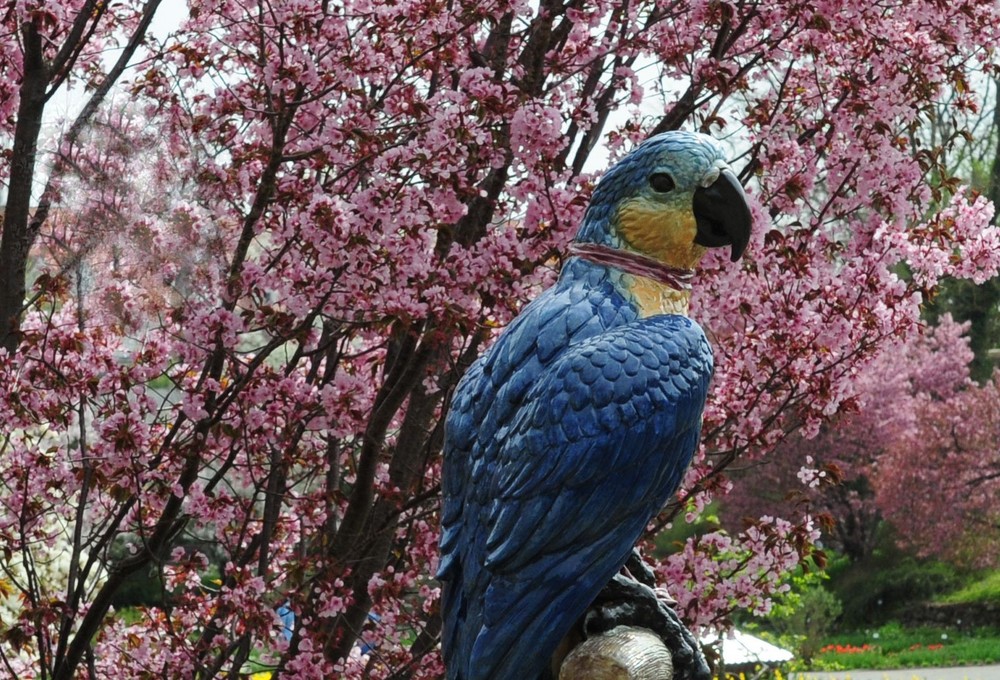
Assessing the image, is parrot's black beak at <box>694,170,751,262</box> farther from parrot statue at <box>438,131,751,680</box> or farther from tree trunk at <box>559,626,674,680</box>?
tree trunk at <box>559,626,674,680</box>

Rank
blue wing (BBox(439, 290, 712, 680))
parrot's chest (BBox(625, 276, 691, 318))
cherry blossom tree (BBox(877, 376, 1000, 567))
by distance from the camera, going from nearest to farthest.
A: blue wing (BBox(439, 290, 712, 680)) < parrot's chest (BBox(625, 276, 691, 318)) < cherry blossom tree (BBox(877, 376, 1000, 567))

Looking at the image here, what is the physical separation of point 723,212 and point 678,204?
0.10 metres

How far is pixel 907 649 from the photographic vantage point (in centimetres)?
1512

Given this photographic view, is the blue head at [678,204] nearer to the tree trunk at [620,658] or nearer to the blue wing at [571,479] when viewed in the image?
the blue wing at [571,479]

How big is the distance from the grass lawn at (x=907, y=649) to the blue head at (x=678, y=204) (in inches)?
473

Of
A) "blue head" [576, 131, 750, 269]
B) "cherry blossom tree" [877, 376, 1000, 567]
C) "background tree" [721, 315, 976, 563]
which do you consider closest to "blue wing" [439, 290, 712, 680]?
"blue head" [576, 131, 750, 269]

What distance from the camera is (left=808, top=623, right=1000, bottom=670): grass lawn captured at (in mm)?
13867

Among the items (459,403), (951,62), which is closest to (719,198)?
(459,403)

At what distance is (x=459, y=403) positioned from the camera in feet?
8.71

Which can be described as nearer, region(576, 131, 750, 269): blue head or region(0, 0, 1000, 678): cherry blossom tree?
region(576, 131, 750, 269): blue head

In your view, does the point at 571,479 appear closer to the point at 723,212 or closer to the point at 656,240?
the point at 656,240

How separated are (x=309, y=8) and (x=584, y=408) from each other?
2.82 meters

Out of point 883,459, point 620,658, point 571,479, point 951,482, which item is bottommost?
point 620,658

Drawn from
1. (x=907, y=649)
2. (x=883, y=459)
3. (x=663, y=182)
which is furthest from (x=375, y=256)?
(x=883, y=459)
